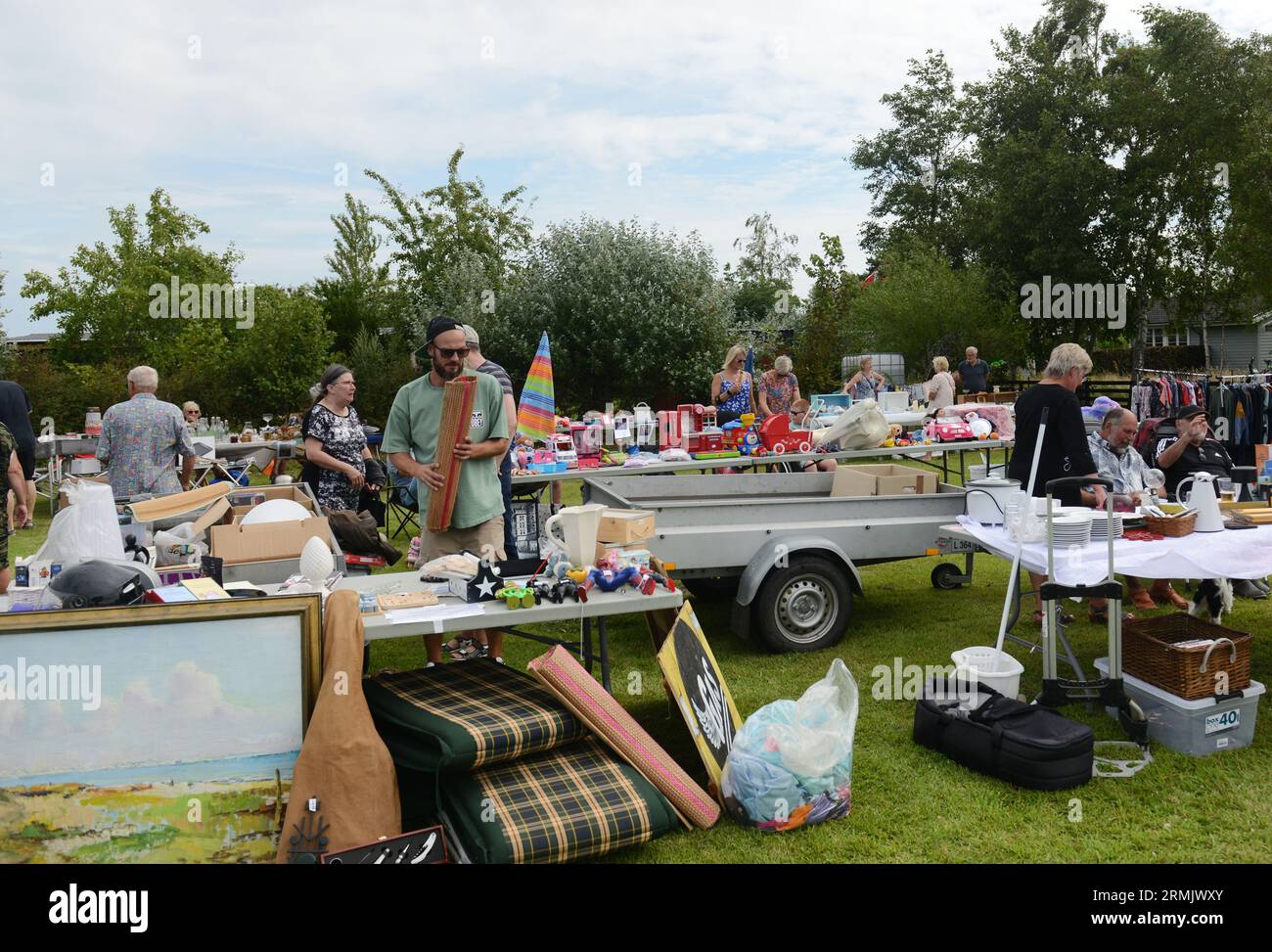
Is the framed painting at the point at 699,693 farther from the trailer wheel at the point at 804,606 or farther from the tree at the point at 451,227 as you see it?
A: the tree at the point at 451,227

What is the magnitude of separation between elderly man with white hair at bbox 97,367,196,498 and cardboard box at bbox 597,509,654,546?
348 centimetres

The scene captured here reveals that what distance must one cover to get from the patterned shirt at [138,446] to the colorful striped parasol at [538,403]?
260 centimetres

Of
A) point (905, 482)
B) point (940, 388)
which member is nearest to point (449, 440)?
point (905, 482)

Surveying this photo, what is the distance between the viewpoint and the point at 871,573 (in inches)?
316

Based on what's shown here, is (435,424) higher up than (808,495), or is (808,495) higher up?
(435,424)

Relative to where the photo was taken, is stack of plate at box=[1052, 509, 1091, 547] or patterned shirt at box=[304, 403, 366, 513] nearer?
stack of plate at box=[1052, 509, 1091, 547]

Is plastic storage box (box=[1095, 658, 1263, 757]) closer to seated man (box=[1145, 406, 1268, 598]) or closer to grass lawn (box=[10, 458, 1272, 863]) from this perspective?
grass lawn (box=[10, 458, 1272, 863])

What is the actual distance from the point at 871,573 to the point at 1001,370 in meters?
20.0

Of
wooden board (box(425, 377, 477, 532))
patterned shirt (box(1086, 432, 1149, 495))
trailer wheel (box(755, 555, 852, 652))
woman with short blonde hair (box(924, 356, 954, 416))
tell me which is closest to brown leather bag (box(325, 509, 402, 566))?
wooden board (box(425, 377, 477, 532))

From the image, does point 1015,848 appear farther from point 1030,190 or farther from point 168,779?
point 1030,190

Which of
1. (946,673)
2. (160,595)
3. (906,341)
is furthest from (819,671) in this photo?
(906,341)

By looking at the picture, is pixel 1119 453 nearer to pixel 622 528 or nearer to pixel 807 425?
pixel 807 425

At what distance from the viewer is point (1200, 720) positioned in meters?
4.26

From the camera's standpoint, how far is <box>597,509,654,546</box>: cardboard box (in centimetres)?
431
